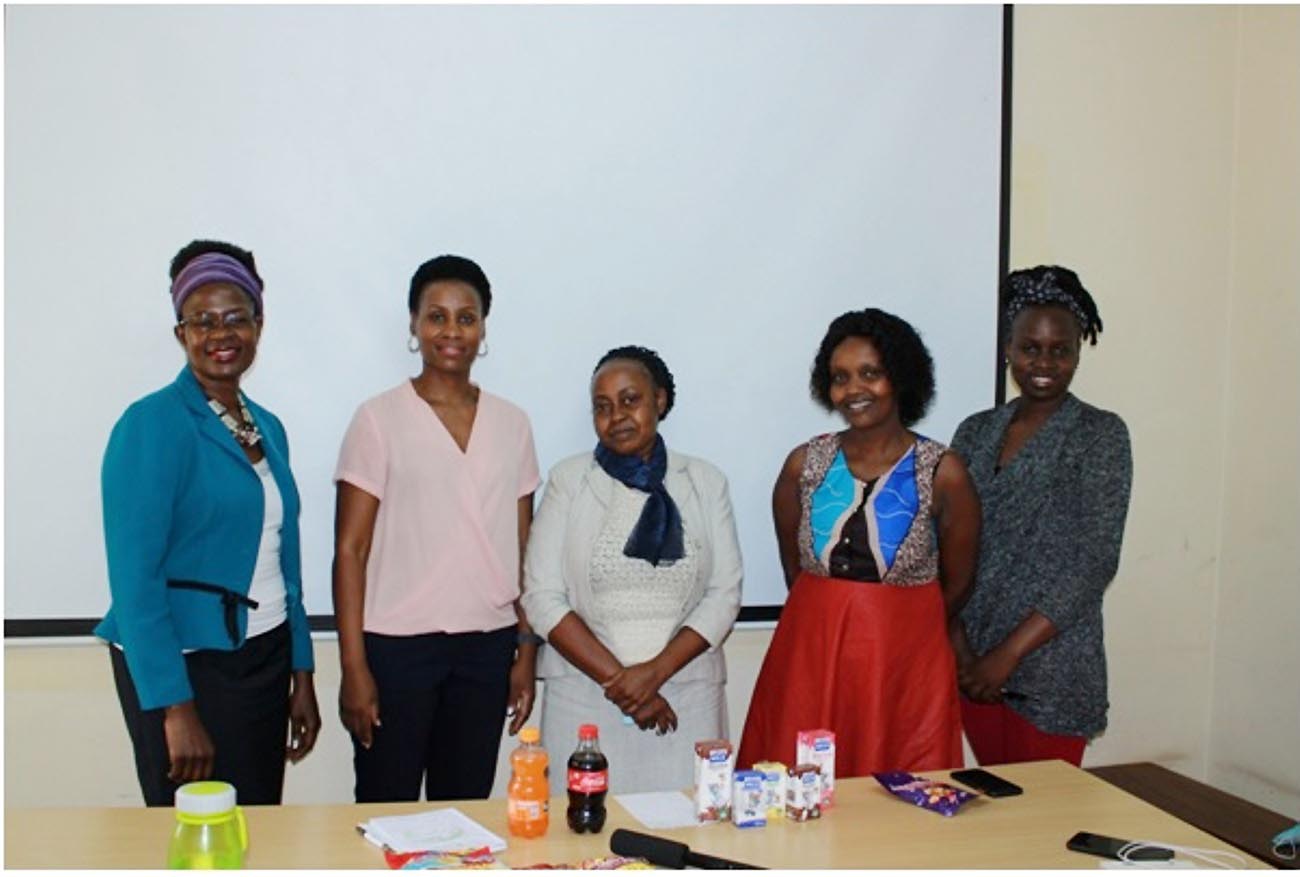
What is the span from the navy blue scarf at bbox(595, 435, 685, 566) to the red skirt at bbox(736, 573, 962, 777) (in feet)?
1.15

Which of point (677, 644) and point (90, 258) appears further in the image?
point (90, 258)

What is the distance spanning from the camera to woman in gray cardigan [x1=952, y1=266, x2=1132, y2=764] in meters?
2.67

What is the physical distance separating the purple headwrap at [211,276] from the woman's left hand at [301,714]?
0.82 meters

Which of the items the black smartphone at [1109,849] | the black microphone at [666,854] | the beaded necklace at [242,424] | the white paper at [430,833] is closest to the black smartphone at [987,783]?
the black smartphone at [1109,849]

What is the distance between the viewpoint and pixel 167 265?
9.98 feet

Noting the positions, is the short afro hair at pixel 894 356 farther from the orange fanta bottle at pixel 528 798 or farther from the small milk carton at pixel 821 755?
the orange fanta bottle at pixel 528 798

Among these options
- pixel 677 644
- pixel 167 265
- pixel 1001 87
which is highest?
pixel 1001 87

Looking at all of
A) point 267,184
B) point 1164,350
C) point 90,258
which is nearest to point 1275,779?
point 1164,350

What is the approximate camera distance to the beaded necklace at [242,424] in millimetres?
2332

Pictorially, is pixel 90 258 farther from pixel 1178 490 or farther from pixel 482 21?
pixel 1178 490

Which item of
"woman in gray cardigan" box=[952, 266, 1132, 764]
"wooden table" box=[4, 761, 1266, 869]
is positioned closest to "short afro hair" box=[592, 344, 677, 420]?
"woman in gray cardigan" box=[952, 266, 1132, 764]

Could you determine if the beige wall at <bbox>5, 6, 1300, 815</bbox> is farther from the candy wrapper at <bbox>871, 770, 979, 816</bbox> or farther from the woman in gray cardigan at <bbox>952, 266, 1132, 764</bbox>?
the candy wrapper at <bbox>871, 770, 979, 816</bbox>

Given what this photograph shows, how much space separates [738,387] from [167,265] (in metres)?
1.63

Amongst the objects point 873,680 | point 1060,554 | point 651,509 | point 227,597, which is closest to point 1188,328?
point 1060,554
